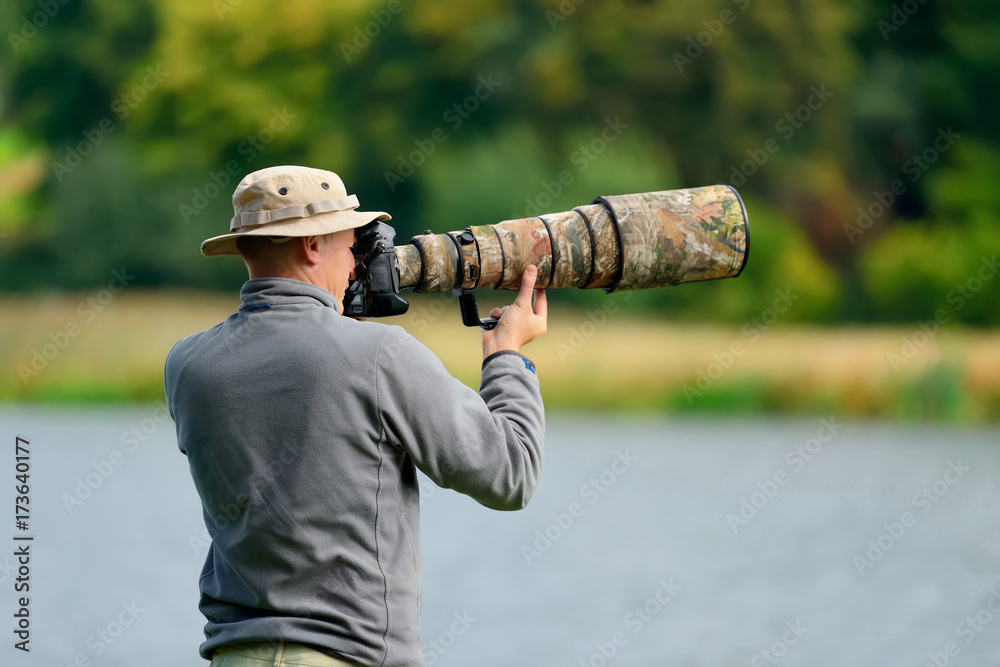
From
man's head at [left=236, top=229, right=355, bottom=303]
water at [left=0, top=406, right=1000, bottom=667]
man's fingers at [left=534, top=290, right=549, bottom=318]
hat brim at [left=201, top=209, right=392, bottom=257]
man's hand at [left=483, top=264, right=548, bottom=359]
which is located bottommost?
water at [left=0, top=406, right=1000, bottom=667]

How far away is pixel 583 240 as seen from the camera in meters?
2.60

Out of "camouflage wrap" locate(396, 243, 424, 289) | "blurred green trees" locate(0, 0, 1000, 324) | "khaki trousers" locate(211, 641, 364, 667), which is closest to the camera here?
Answer: "khaki trousers" locate(211, 641, 364, 667)

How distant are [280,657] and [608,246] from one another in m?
1.21

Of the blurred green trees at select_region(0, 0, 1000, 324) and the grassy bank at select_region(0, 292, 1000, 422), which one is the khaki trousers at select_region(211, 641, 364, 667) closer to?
the grassy bank at select_region(0, 292, 1000, 422)

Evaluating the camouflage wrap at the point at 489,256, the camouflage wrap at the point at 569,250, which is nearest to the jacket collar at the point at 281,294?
the camouflage wrap at the point at 489,256

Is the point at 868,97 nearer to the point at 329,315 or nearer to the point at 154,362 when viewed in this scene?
the point at 154,362

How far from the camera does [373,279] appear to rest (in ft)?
7.67

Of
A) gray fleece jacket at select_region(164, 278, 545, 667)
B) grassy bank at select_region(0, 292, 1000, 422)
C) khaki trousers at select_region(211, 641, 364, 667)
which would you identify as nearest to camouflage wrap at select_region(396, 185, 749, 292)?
gray fleece jacket at select_region(164, 278, 545, 667)

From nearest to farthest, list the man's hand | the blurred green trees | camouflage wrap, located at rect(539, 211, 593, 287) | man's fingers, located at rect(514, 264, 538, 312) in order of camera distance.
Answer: the man's hand < man's fingers, located at rect(514, 264, 538, 312) < camouflage wrap, located at rect(539, 211, 593, 287) < the blurred green trees

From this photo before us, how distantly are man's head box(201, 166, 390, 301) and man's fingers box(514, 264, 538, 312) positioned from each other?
41cm

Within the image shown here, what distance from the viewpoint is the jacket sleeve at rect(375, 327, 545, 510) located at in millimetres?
1866

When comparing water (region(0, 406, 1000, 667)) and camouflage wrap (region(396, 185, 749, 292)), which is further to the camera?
water (region(0, 406, 1000, 667))

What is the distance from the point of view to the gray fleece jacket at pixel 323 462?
186 centimetres

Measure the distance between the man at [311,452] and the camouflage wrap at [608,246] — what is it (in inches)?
22.2
